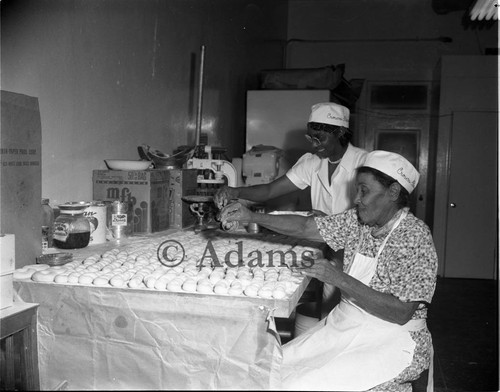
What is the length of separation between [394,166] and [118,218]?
56.7 inches

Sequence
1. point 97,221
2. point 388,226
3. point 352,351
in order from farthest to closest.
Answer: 1. point 97,221
2. point 388,226
3. point 352,351

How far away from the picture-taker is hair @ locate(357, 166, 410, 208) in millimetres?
1964

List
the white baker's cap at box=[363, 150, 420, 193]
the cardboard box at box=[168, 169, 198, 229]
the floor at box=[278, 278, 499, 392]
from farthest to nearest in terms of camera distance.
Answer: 1. the floor at box=[278, 278, 499, 392]
2. the cardboard box at box=[168, 169, 198, 229]
3. the white baker's cap at box=[363, 150, 420, 193]

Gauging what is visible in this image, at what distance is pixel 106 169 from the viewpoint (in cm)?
291

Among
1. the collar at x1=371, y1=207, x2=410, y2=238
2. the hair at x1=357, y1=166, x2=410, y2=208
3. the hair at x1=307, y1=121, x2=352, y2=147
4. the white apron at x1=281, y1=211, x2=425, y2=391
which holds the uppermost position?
the hair at x1=307, y1=121, x2=352, y2=147

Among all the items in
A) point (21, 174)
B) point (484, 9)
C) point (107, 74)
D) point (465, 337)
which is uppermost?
point (484, 9)

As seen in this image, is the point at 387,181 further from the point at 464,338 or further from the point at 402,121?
the point at 402,121

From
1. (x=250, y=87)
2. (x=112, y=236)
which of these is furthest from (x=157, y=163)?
(x=250, y=87)

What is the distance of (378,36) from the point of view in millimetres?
7980

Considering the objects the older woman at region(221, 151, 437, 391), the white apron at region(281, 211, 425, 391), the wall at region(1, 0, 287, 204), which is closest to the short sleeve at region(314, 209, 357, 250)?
the older woman at region(221, 151, 437, 391)

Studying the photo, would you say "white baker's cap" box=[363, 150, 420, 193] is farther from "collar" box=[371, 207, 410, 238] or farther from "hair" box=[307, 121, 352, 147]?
"hair" box=[307, 121, 352, 147]

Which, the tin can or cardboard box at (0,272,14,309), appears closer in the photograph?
cardboard box at (0,272,14,309)

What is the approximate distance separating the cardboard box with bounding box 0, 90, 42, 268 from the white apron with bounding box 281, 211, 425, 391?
1.07 m

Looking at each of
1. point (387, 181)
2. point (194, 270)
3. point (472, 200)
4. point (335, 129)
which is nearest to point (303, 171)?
point (335, 129)
